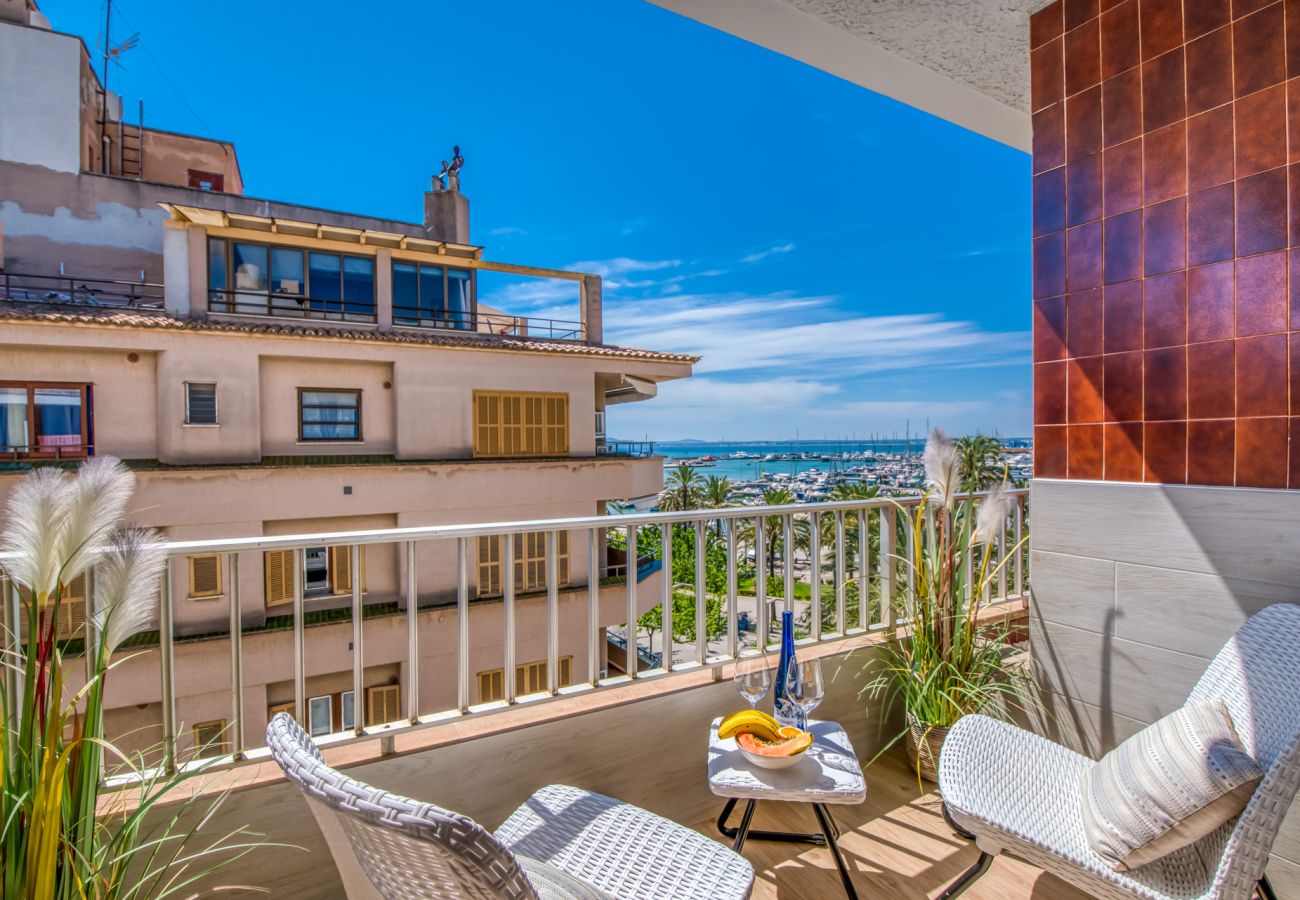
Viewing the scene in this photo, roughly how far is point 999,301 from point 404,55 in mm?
30981

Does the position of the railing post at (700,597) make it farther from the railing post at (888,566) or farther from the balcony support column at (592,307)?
the balcony support column at (592,307)

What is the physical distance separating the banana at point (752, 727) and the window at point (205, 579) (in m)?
10.2

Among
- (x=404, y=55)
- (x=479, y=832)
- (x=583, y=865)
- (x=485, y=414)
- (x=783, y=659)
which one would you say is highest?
(x=404, y=55)

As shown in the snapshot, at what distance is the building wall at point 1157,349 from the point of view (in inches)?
66.5

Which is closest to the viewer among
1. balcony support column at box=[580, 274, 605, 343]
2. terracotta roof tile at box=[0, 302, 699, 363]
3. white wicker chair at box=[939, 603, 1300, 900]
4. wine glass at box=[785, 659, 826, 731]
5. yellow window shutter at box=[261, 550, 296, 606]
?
white wicker chair at box=[939, 603, 1300, 900]

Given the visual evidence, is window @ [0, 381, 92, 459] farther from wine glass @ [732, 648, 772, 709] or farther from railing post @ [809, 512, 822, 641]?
wine glass @ [732, 648, 772, 709]

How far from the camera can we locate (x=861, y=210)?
42.5 meters

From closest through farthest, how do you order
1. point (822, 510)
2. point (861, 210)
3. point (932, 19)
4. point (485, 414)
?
point (932, 19)
point (822, 510)
point (485, 414)
point (861, 210)

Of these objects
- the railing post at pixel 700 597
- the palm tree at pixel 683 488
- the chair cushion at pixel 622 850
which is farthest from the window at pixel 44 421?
the palm tree at pixel 683 488

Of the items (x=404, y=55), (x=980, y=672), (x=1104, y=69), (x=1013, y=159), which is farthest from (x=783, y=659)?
(x=404, y=55)

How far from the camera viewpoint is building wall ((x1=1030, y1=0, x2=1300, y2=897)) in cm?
169

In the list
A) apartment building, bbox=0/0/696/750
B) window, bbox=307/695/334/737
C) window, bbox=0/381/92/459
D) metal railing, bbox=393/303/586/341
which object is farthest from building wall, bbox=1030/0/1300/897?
window, bbox=0/381/92/459

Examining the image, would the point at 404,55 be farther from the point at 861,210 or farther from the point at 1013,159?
Result: the point at 861,210

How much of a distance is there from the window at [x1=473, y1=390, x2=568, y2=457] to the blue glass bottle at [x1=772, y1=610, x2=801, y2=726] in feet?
35.8
